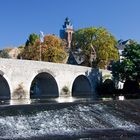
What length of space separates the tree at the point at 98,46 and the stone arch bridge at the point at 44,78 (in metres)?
8.02

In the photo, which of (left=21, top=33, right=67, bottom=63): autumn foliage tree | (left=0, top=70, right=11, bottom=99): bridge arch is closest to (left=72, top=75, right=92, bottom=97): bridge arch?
(left=21, top=33, right=67, bottom=63): autumn foliage tree

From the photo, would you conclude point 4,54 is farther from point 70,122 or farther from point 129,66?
point 70,122

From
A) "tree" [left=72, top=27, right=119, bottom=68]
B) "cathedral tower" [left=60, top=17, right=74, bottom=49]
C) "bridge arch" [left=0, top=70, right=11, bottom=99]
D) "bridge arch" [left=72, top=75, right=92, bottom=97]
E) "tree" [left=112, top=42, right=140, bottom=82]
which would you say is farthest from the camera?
"cathedral tower" [left=60, top=17, right=74, bottom=49]

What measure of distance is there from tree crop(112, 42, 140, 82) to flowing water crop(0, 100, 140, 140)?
28.7m

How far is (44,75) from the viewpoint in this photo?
48.7 meters

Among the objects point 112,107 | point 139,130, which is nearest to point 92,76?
point 112,107

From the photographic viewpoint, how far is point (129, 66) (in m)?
51.5

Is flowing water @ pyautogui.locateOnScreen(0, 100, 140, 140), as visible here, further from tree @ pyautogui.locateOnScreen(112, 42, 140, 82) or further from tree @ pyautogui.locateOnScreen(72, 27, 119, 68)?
tree @ pyautogui.locateOnScreen(72, 27, 119, 68)

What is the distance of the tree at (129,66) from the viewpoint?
51.6m

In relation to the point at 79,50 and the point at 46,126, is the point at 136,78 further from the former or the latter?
the point at 46,126

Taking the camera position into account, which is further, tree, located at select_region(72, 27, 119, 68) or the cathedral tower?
the cathedral tower

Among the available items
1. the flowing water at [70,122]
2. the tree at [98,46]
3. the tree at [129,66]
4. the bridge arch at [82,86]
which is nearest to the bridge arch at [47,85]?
the bridge arch at [82,86]

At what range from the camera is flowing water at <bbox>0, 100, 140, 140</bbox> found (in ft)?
56.0

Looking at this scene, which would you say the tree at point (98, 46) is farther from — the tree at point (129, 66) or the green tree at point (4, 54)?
the green tree at point (4, 54)
